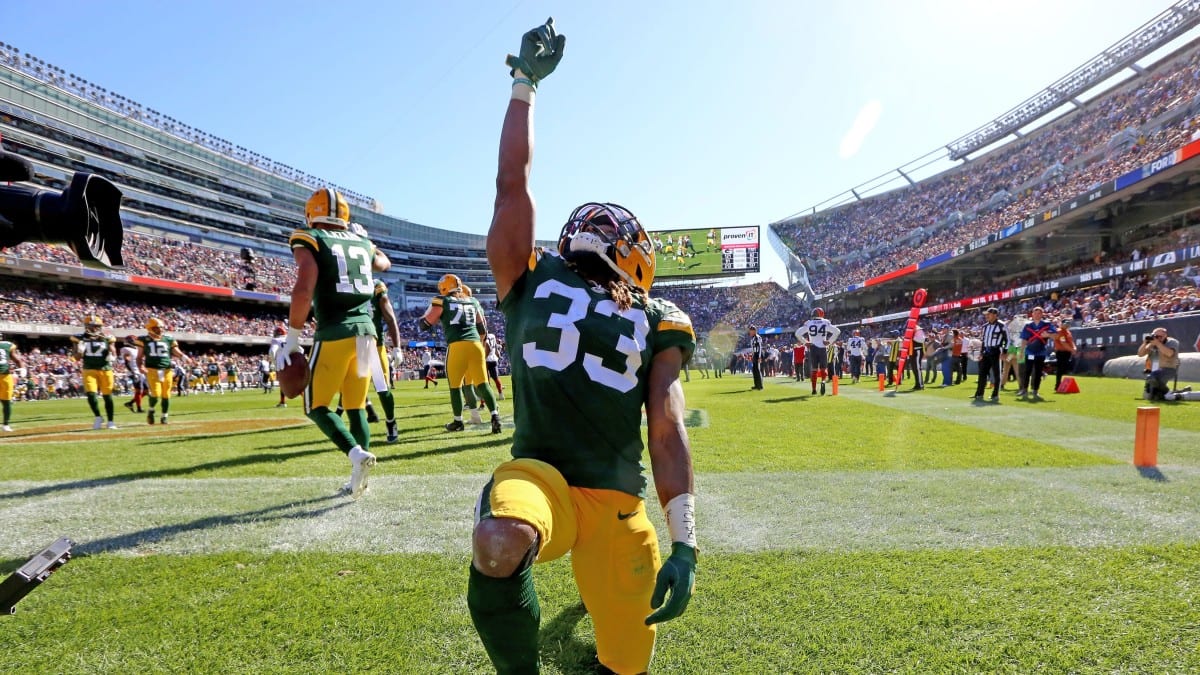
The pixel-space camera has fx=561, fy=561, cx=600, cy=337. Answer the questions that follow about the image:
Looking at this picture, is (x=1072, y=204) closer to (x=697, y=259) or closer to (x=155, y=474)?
(x=697, y=259)

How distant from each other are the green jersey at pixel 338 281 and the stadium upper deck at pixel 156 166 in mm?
41165

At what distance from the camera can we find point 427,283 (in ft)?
276

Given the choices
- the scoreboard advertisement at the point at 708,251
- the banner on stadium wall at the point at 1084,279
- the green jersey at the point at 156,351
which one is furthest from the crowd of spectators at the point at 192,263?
the banner on stadium wall at the point at 1084,279

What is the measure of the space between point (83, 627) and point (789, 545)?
3528 millimetres

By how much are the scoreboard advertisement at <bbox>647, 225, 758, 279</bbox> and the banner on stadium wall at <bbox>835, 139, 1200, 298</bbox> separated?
48.2ft

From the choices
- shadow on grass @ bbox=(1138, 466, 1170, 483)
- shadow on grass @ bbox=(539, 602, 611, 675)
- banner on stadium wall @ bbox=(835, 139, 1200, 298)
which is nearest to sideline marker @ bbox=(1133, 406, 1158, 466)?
shadow on grass @ bbox=(1138, 466, 1170, 483)

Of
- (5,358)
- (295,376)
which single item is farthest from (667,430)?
(5,358)

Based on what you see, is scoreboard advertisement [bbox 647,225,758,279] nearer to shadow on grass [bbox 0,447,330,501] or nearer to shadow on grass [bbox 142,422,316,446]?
shadow on grass [bbox 142,422,316,446]

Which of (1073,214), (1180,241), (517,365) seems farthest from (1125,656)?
(1073,214)

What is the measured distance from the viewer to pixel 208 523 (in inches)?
158

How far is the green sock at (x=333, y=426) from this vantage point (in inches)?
185

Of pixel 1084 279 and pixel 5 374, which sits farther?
pixel 1084 279

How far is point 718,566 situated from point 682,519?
157 centimetres

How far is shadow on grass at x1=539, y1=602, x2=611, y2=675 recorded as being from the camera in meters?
2.20
